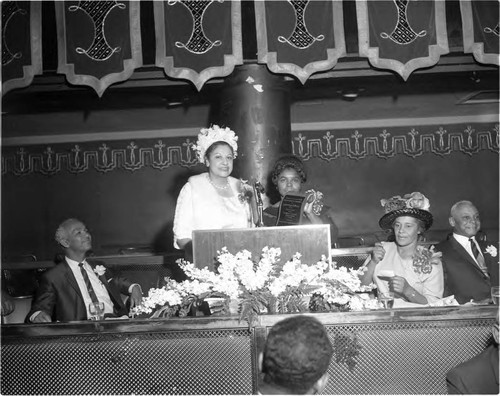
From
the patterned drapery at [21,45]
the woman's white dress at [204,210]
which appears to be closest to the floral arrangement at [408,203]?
the woman's white dress at [204,210]

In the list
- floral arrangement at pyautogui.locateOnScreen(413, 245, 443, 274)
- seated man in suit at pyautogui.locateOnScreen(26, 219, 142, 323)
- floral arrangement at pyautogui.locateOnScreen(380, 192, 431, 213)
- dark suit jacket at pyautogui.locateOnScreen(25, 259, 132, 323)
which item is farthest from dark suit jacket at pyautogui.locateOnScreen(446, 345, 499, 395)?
dark suit jacket at pyautogui.locateOnScreen(25, 259, 132, 323)

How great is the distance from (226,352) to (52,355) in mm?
992

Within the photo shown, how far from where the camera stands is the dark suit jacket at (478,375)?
3596mm

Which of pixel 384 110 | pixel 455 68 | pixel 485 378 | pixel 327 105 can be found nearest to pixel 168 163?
pixel 327 105

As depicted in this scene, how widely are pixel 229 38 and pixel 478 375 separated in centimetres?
364

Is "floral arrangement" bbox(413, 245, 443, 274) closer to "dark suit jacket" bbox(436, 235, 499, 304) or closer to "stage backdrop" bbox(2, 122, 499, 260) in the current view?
"dark suit jacket" bbox(436, 235, 499, 304)

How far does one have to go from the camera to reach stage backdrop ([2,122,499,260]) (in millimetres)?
11133

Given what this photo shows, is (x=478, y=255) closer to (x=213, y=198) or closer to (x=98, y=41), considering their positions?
(x=213, y=198)

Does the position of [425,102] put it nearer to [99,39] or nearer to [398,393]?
[99,39]

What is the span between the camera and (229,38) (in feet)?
20.5

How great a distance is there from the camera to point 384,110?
1071 centimetres

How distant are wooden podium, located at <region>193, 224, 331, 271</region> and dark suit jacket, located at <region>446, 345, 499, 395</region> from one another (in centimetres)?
113

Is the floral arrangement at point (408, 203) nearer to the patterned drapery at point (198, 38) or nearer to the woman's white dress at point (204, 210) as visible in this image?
the woman's white dress at point (204, 210)

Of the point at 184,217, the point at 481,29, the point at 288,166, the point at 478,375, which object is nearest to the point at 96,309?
the point at 184,217
